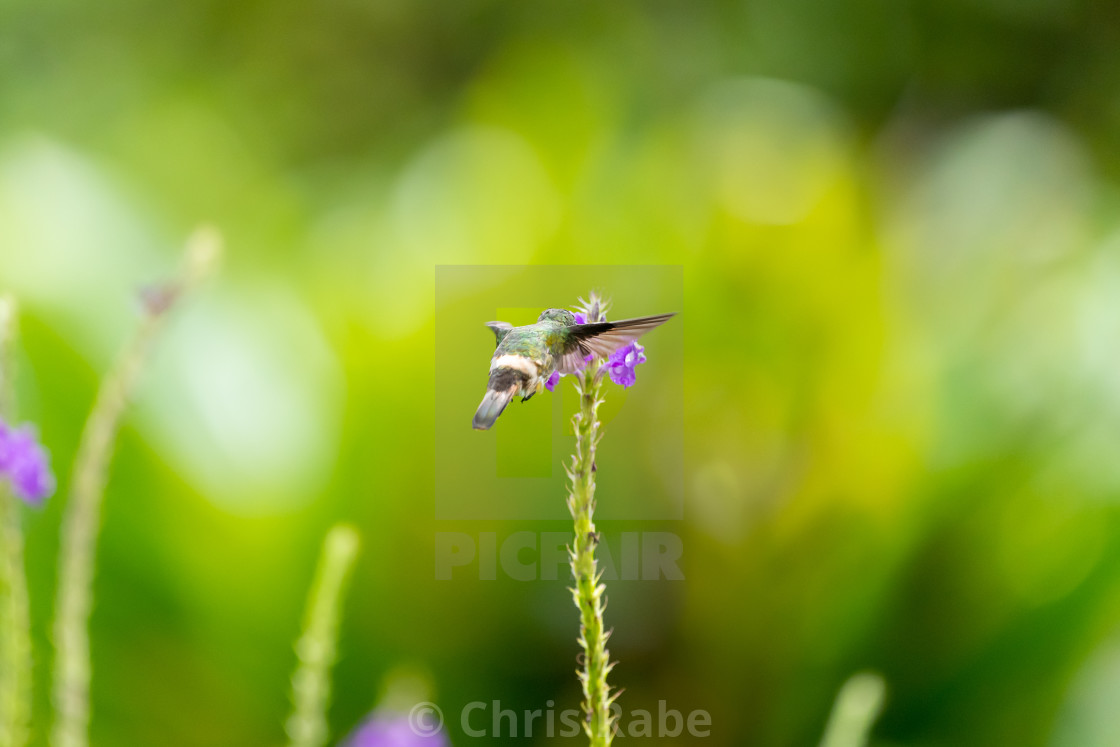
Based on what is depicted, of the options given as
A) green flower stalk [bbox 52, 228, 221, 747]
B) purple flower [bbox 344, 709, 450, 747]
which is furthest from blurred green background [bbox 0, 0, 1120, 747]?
green flower stalk [bbox 52, 228, 221, 747]

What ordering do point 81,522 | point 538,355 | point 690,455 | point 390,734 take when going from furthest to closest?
point 690,455
point 390,734
point 538,355
point 81,522

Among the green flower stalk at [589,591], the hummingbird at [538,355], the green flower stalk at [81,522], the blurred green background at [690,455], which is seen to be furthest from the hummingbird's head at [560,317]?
the blurred green background at [690,455]

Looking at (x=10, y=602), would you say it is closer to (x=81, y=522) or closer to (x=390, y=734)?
(x=81, y=522)

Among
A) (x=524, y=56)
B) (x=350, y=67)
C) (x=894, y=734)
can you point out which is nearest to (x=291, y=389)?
(x=894, y=734)

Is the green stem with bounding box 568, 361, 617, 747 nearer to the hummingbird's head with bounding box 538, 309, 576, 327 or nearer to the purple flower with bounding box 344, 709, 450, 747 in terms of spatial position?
the hummingbird's head with bounding box 538, 309, 576, 327

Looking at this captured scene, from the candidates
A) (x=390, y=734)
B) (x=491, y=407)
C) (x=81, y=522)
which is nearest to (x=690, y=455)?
(x=390, y=734)

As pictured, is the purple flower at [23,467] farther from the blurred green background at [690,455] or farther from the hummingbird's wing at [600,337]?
the blurred green background at [690,455]
